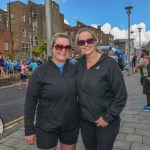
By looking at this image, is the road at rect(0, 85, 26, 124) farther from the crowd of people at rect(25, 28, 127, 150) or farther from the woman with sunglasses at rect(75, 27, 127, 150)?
the woman with sunglasses at rect(75, 27, 127, 150)

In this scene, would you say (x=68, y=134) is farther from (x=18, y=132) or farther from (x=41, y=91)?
(x=18, y=132)

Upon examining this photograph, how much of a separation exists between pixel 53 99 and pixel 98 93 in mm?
506

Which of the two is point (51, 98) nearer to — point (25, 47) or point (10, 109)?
point (10, 109)

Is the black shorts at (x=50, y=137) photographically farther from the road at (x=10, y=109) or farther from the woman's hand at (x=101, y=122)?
the road at (x=10, y=109)

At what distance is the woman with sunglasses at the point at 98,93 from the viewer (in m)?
2.57

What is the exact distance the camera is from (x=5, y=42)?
3434cm

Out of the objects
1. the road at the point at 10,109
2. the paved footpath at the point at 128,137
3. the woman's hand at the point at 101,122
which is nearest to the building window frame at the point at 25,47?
the road at the point at 10,109

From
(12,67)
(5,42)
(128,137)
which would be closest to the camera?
(128,137)

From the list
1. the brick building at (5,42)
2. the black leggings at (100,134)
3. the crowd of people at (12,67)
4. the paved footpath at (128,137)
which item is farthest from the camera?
the brick building at (5,42)

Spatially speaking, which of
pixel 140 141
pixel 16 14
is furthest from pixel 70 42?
pixel 16 14

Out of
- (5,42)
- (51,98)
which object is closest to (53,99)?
(51,98)

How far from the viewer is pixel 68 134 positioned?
107 inches

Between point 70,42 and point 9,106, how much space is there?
6626 mm

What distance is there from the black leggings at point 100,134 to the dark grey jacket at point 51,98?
24 centimetres
